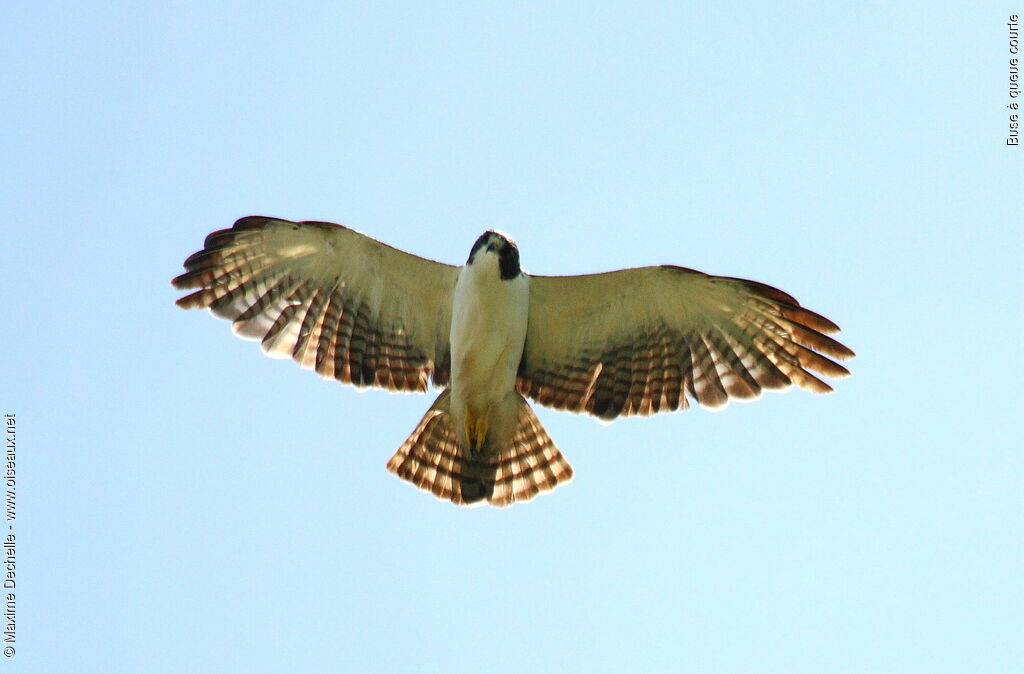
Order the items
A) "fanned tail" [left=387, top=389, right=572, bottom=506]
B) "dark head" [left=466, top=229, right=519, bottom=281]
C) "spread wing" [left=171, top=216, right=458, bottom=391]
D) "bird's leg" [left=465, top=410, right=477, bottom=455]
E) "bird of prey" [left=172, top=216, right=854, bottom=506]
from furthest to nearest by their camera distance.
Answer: "fanned tail" [left=387, top=389, right=572, bottom=506] < "bird's leg" [left=465, top=410, right=477, bottom=455] < "spread wing" [left=171, top=216, right=458, bottom=391] < "bird of prey" [left=172, top=216, right=854, bottom=506] < "dark head" [left=466, top=229, right=519, bottom=281]

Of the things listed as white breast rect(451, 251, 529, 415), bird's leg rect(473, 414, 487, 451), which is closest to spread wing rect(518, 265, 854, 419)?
white breast rect(451, 251, 529, 415)

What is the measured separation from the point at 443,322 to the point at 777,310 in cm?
276

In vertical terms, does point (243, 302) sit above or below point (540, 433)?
above

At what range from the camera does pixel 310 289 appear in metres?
11.7

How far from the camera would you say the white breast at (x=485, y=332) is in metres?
11.0

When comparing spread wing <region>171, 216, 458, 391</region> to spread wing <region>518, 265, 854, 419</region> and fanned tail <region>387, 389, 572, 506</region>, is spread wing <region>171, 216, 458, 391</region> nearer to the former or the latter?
fanned tail <region>387, 389, 572, 506</region>

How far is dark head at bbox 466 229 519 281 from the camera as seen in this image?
1089 centimetres

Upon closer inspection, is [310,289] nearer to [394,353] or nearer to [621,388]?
[394,353]

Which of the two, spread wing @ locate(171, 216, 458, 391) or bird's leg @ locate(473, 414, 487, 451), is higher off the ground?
spread wing @ locate(171, 216, 458, 391)

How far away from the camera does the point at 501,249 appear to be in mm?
10883

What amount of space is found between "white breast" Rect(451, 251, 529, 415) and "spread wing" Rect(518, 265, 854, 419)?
0.96ft

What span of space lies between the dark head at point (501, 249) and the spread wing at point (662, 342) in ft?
1.33

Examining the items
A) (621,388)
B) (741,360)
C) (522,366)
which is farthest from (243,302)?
(741,360)

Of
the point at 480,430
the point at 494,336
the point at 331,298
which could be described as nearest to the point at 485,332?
the point at 494,336
